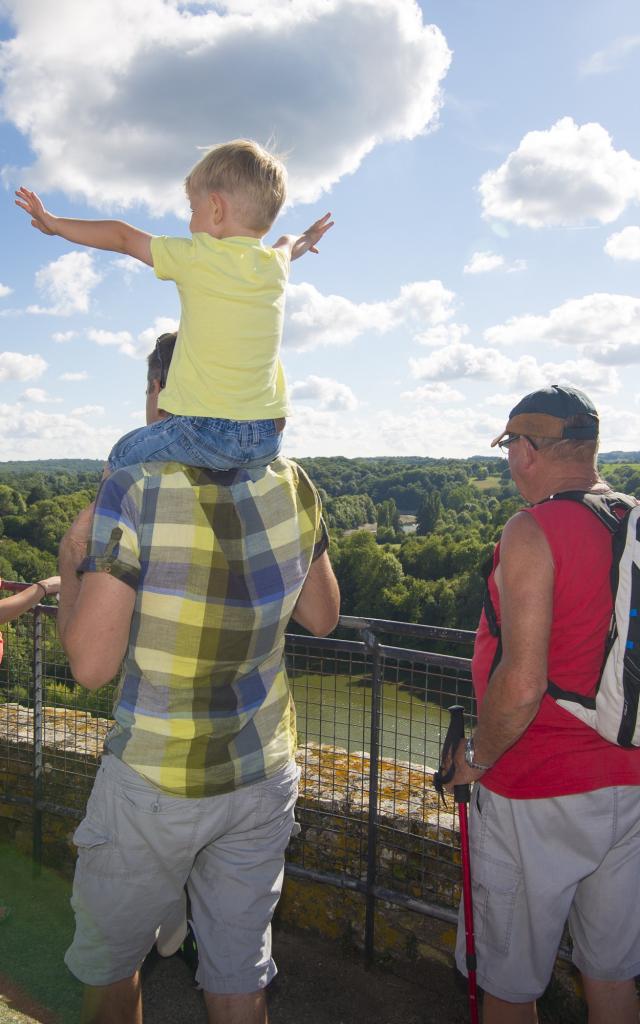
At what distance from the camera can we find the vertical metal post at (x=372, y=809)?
310cm

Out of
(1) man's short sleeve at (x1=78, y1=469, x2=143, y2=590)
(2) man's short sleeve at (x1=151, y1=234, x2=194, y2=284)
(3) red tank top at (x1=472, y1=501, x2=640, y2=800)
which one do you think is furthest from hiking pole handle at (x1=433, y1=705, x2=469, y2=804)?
(2) man's short sleeve at (x1=151, y1=234, x2=194, y2=284)

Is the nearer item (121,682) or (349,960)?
(121,682)

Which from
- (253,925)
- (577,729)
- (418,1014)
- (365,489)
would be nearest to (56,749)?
(418,1014)

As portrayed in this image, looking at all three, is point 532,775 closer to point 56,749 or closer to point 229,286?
point 229,286

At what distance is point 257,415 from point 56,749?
3.11 metres

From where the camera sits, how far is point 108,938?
1.56 m

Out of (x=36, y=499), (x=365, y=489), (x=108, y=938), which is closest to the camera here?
(x=108, y=938)

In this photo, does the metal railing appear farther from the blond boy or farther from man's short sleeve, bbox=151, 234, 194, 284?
man's short sleeve, bbox=151, 234, 194, 284

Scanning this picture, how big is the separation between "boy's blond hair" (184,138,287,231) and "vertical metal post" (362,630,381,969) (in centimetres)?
183

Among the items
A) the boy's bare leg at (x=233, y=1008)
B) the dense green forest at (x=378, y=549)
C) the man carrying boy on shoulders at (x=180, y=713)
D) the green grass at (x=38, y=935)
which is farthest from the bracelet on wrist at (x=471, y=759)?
the dense green forest at (x=378, y=549)

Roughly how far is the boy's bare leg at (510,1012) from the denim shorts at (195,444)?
1718 mm

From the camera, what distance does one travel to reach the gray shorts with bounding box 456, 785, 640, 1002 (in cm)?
206

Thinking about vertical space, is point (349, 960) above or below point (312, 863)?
below

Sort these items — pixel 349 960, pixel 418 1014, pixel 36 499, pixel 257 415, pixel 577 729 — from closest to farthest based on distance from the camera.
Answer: pixel 257 415
pixel 577 729
pixel 418 1014
pixel 349 960
pixel 36 499
